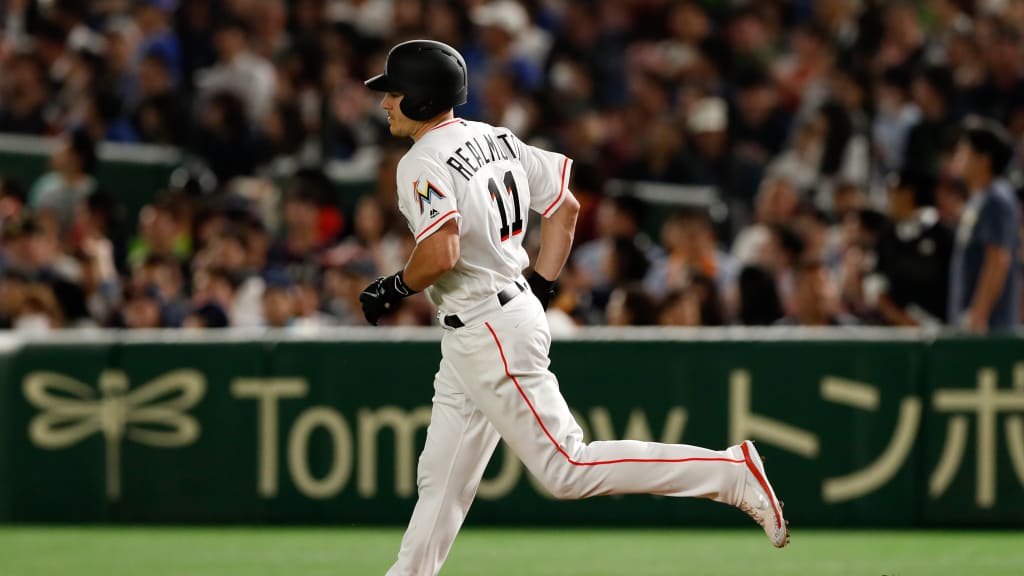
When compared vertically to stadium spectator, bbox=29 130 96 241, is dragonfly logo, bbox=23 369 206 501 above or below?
below

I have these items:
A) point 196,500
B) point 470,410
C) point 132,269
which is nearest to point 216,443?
point 196,500

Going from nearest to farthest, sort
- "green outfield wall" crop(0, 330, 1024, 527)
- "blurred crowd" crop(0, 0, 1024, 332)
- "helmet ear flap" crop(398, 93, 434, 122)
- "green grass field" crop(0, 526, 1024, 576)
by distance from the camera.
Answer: "helmet ear flap" crop(398, 93, 434, 122) < "green grass field" crop(0, 526, 1024, 576) < "green outfield wall" crop(0, 330, 1024, 527) < "blurred crowd" crop(0, 0, 1024, 332)

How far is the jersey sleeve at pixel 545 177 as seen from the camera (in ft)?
21.6

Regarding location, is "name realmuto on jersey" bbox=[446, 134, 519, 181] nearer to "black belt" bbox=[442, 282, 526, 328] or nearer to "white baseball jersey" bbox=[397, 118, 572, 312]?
"white baseball jersey" bbox=[397, 118, 572, 312]

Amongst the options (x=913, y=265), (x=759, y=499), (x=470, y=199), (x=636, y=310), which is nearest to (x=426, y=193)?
(x=470, y=199)

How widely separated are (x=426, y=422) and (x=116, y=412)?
186 cm

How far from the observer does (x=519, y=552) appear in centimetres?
902

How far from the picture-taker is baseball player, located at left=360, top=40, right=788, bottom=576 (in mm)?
6188

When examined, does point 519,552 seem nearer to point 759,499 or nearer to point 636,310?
point 636,310

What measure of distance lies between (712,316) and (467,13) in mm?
6332

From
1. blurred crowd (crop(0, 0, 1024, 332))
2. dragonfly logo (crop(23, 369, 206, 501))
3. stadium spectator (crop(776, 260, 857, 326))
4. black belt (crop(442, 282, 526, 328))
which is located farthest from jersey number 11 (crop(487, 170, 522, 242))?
stadium spectator (crop(776, 260, 857, 326))

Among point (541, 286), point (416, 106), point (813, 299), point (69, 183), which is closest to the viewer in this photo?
point (416, 106)

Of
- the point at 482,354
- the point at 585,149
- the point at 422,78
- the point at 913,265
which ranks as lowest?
the point at 913,265

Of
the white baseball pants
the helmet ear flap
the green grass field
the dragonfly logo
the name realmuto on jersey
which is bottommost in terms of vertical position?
the green grass field
